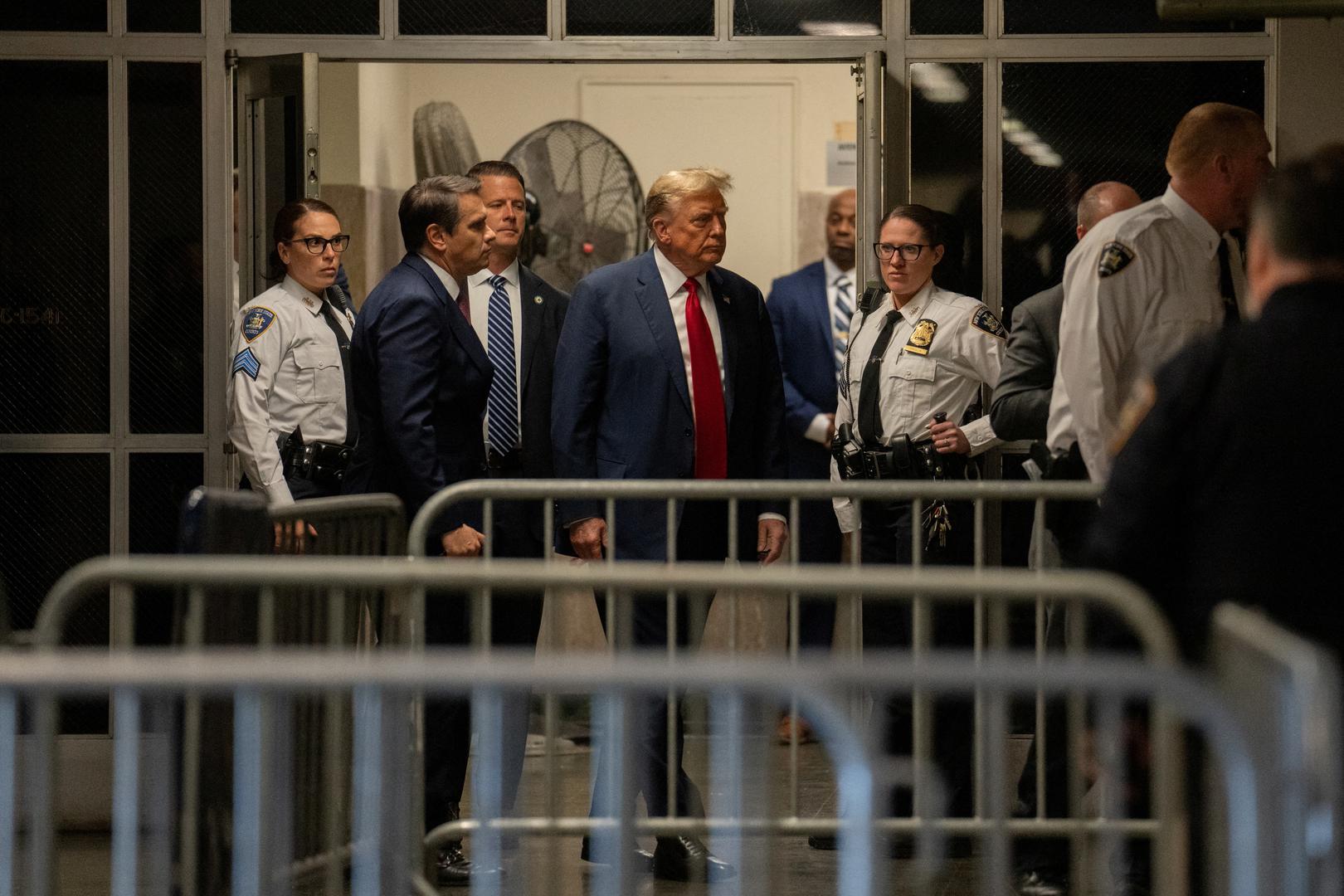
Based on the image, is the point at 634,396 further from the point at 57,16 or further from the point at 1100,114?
the point at 57,16

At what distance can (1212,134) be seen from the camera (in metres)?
4.66

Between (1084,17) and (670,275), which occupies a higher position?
(1084,17)

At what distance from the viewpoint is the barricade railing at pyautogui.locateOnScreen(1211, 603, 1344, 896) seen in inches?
85.9

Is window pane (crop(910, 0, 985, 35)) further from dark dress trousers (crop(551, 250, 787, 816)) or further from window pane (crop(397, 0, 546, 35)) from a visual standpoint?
dark dress trousers (crop(551, 250, 787, 816))

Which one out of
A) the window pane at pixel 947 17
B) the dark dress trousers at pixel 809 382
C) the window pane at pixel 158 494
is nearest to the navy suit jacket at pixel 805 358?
the dark dress trousers at pixel 809 382

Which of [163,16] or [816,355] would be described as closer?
[163,16]

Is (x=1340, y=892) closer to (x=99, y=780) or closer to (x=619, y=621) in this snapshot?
(x=619, y=621)

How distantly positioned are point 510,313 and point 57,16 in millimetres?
1912

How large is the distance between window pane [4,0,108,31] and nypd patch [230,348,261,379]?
133cm

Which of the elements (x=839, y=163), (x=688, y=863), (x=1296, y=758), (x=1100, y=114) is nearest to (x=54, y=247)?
(x=688, y=863)

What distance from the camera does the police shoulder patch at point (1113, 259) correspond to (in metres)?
4.62

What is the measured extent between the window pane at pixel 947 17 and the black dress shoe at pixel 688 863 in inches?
119

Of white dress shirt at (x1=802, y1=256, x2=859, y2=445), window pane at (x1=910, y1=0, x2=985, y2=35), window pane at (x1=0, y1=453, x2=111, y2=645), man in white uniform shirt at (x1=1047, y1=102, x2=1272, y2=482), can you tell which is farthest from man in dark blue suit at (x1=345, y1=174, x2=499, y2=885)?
white dress shirt at (x1=802, y1=256, x2=859, y2=445)

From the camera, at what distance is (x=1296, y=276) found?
300 cm
